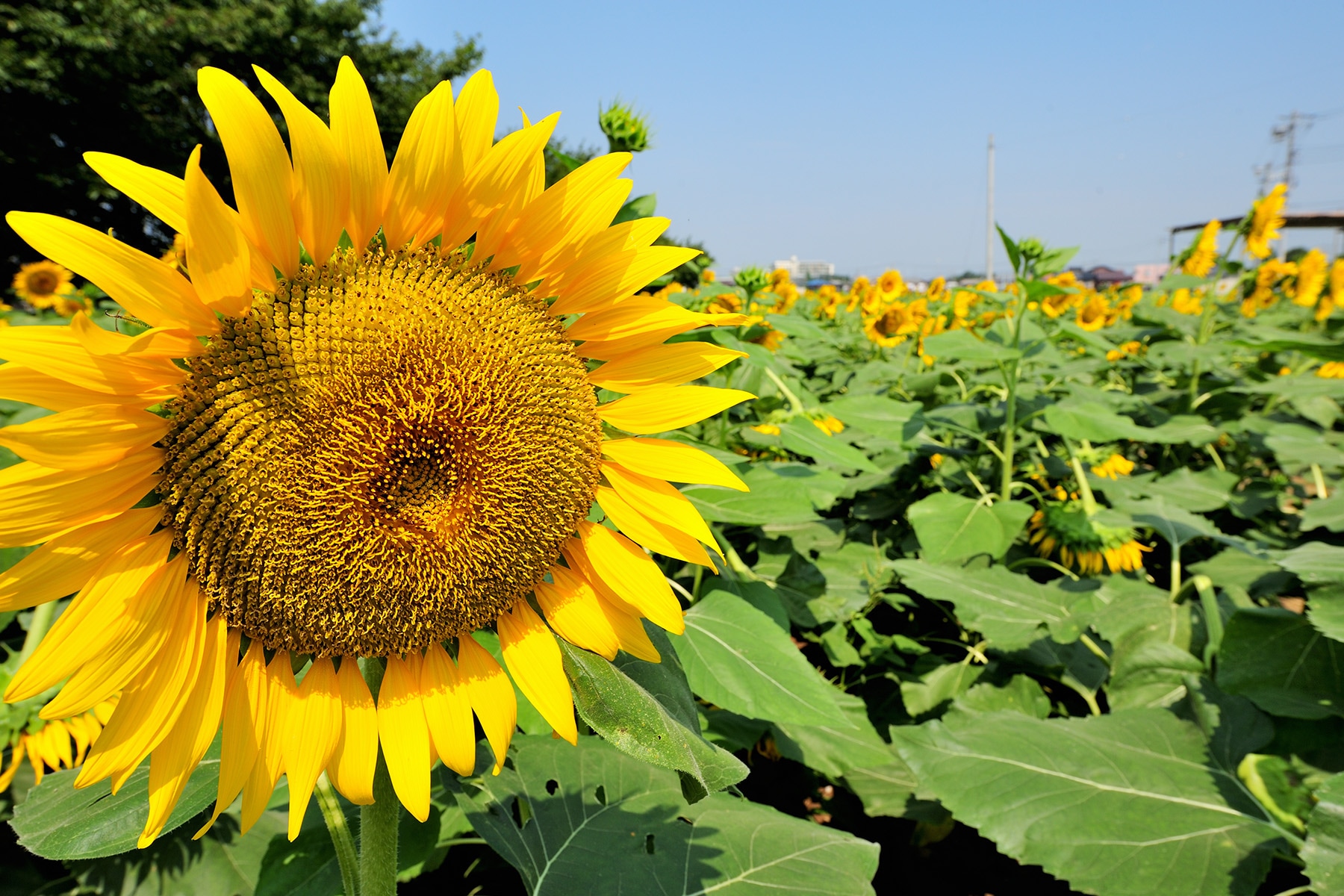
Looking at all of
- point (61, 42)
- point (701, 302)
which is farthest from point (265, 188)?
point (61, 42)

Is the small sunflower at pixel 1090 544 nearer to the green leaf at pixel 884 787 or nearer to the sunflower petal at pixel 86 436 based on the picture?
the green leaf at pixel 884 787

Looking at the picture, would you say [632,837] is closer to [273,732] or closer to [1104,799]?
[273,732]

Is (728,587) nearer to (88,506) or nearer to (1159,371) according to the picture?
(88,506)

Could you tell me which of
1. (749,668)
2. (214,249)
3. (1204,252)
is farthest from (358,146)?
(1204,252)

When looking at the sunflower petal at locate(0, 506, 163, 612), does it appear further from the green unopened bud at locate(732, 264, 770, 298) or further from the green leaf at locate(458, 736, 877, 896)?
the green unopened bud at locate(732, 264, 770, 298)

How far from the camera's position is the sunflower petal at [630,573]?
0.80m

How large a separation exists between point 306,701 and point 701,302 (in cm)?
181

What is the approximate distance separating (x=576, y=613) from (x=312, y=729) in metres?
0.28

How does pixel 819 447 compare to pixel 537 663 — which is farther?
pixel 819 447

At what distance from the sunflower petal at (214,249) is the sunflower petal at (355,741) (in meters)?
0.36

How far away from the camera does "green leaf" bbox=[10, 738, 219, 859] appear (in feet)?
2.43

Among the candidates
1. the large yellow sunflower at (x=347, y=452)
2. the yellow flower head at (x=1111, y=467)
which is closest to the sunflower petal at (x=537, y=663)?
the large yellow sunflower at (x=347, y=452)

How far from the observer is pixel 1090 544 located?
256 cm

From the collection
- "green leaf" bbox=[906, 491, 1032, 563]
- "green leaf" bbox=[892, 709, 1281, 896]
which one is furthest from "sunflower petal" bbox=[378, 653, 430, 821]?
"green leaf" bbox=[906, 491, 1032, 563]
